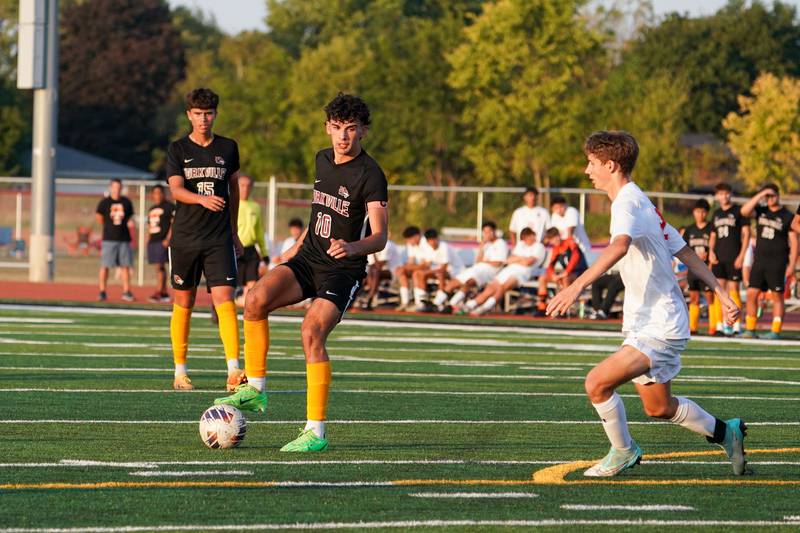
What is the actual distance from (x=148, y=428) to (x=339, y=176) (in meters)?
1.97

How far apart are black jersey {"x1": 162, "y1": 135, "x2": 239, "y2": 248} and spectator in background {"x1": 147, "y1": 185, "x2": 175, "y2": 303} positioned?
13602 mm

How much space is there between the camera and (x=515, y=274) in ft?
77.5

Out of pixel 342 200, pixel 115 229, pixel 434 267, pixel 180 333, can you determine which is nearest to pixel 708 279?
pixel 342 200

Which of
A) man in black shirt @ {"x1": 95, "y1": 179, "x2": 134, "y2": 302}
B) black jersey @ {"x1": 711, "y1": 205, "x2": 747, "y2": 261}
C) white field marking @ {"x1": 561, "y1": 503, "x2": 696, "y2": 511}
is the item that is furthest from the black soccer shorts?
man in black shirt @ {"x1": 95, "y1": 179, "x2": 134, "y2": 302}

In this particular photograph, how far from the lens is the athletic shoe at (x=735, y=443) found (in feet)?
25.6

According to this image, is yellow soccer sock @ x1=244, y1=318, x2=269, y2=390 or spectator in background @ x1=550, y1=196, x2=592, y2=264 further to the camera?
spectator in background @ x1=550, y1=196, x2=592, y2=264

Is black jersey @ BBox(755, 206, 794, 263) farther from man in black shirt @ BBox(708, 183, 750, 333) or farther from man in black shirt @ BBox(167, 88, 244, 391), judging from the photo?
man in black shirt @ BBox(167, 88, 244, 391)

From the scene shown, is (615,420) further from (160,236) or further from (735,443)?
(160,236)

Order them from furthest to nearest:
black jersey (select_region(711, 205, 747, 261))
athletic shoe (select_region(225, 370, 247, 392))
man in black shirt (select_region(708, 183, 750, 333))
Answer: black jersey (select_region(711, 205, 747, 261)) < man in black shirt (select_region(708, 183, 750, 333)) < athletic shoe (select_region(225, 370, 247, 392))

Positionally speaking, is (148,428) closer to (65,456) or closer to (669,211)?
(65,456)

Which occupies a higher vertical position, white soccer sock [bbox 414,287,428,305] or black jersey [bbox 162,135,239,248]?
black jersey [bbox 162,135,239,248]

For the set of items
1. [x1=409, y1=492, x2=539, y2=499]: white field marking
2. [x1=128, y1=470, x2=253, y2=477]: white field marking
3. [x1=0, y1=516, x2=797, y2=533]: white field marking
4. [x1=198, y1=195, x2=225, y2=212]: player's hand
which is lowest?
[x1=128, y1=470, x2=253, y2=477]: white field marking

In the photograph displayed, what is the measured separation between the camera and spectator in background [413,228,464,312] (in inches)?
960

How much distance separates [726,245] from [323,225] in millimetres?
12469
